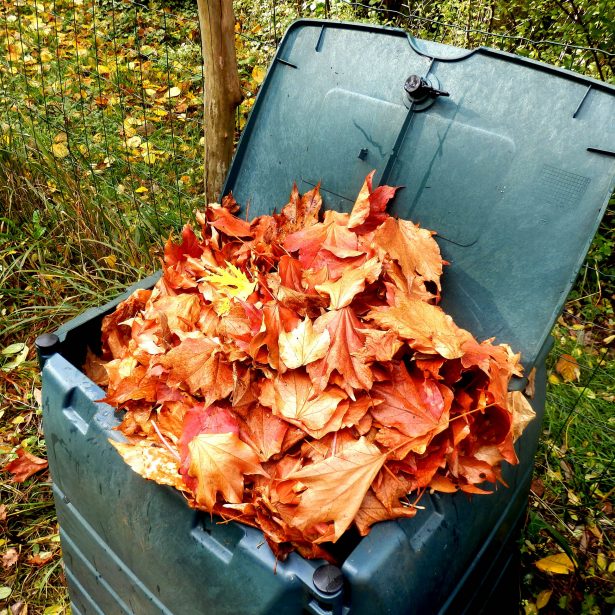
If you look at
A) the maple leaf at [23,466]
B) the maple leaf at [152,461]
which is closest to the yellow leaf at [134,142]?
the maple leaf at [23,466]

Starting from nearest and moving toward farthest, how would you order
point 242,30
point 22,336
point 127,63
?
point 22,336 → point 127,63 → point 242,30

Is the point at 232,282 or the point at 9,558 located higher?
the point at 232,282

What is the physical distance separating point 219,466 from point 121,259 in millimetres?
1912

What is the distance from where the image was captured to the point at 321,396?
3.51 ft

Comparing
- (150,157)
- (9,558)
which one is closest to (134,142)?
(150,157)

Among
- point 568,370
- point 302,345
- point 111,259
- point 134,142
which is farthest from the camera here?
point 134,142

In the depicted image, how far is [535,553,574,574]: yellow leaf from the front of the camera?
6.02 ft

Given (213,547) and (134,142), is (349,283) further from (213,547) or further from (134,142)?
(134,142)

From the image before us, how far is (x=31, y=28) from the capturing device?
4.59 m

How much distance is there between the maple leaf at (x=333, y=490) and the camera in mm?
950

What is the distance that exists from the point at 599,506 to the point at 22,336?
8.03ft

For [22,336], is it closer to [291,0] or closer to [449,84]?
[449,84]

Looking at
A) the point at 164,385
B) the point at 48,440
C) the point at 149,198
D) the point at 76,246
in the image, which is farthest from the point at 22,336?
the point at 164,385

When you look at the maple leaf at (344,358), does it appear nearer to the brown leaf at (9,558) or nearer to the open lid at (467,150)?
the open lid at (467,150)
